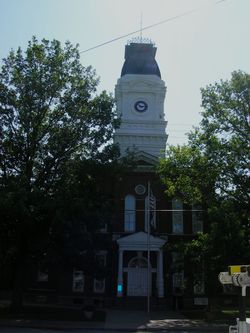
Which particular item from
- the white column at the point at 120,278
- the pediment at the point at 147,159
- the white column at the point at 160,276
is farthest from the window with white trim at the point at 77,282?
the pediment at the point at 147,159

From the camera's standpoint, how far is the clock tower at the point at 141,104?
4797 centimetres

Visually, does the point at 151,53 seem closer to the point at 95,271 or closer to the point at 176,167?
the point at 176,167

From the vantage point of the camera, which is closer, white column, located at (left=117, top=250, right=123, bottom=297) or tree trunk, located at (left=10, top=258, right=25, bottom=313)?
tree trunk, located at (left=10, top=258, right=25, bottom=313)

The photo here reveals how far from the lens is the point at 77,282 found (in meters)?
35.6

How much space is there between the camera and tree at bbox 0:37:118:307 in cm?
2447

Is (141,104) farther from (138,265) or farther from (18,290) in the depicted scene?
(18,290)

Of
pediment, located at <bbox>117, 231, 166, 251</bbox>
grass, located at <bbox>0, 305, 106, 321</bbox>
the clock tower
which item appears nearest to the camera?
grass, located at <bbox>0, 305, 106, 321</bbox>

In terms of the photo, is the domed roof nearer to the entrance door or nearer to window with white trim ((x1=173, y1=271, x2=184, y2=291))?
the entrance door

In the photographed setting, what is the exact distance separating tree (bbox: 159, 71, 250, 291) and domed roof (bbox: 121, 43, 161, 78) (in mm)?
22387

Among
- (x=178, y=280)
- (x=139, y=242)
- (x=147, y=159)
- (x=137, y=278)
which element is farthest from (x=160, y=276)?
(x=147, y=159)

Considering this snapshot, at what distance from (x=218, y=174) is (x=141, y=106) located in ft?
77.8

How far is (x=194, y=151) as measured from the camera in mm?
28812

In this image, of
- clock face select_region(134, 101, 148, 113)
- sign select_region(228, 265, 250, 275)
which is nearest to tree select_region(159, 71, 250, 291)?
sign select_region(228, 265, 250, 275)

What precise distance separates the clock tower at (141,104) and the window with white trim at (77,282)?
1568 cm
